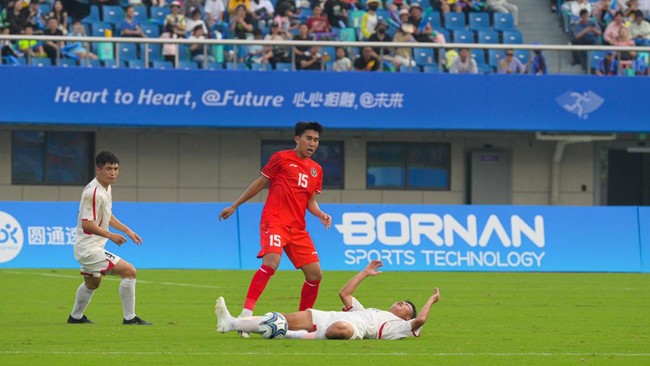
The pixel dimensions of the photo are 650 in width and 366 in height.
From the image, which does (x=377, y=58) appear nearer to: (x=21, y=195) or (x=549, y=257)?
(x=549, y=257)

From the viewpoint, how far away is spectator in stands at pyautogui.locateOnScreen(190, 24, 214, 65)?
32.0 m

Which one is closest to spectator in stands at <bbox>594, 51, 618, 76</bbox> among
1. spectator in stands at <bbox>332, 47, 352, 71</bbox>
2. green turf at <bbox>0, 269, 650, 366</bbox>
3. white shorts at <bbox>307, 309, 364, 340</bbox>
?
spectator in stands at <bbox>332, 47, 352, 71</bbox>

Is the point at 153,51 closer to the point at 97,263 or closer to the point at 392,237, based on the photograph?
the point at 392,237

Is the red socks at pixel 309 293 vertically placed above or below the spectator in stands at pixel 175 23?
below

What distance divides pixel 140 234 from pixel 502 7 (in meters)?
13.8

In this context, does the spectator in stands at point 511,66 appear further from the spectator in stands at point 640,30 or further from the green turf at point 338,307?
the green turf at point 338,307

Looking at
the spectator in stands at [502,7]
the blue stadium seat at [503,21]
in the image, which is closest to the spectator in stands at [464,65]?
the blue stadium seat at [503,21]

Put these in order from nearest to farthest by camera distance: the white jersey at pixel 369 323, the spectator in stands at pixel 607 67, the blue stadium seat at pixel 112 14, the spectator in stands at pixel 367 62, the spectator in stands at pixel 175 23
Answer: the white jersey at pixel 369 323
the spectator in stands at pixel 175 23
the spectator in stands at pixel 367 62
the blue stadium seat at pixel 112 14
the spectator in stands at pixel 607 67

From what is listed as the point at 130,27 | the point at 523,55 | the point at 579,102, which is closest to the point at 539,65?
the point at 523,55

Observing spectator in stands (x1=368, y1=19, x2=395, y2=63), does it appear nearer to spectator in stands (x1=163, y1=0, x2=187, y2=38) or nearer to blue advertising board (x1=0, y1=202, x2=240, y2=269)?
spectator in stands (x1=163, y1=0, x2=187, y2=38)

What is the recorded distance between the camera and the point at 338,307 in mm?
18203

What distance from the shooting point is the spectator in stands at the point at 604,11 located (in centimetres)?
3575

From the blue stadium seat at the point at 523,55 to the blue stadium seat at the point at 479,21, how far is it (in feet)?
8.33

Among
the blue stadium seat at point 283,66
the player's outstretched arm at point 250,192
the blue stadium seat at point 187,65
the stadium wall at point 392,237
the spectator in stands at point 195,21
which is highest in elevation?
the player's outstretched arm at point 250,192
